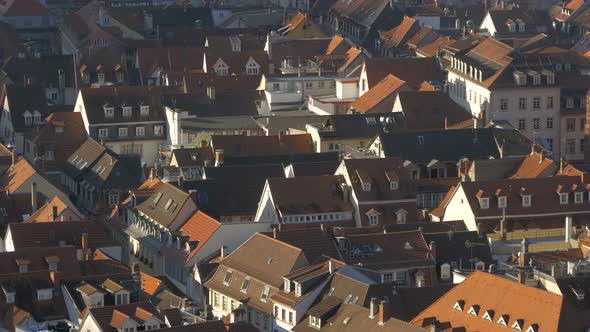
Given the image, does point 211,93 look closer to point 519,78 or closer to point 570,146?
point 519,78

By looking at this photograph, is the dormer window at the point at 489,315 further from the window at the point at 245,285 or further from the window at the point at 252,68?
the window at the point at 252,68

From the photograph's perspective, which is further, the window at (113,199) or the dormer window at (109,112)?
the dormer window at (109,112)

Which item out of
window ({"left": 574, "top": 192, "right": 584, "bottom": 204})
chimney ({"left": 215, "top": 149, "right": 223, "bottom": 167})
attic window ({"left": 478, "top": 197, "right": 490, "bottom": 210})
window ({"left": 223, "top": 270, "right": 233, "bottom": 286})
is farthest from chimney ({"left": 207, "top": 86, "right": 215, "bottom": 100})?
window ({"left": 223, "top": 270, "right": 233, "bottom": 286})

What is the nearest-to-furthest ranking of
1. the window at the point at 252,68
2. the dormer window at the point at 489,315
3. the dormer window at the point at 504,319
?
the dormer window at the point at 504,319 < the dormer window at the point at 489,315 < the window at the point at 252,68

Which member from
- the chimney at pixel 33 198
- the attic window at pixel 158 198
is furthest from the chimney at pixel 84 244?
the chimney at pixel 33 198

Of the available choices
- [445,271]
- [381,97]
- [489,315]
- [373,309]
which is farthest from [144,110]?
[489,315]

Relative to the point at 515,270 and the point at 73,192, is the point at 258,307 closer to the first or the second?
the point at 515,270
